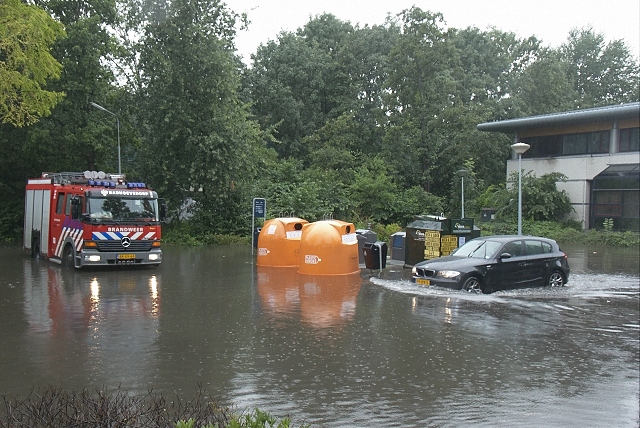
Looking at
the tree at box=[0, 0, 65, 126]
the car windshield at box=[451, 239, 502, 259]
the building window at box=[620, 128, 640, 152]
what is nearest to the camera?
the building window at box=[620, 128, 640, 152]

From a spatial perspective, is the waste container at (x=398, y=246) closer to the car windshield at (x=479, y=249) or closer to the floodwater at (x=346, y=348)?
the floodwater at (x=346, y=348)

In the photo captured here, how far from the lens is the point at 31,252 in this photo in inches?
931

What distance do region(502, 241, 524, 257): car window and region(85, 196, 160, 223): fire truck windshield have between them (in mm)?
10123

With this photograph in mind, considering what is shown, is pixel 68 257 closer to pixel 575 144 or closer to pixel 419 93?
pixel 575 144

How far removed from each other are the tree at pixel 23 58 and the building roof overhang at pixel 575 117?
Answer: 14.1 metres

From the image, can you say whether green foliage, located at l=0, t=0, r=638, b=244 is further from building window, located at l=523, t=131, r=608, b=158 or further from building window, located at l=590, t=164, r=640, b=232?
building window, located at l=590, t=164, r=640, b=232

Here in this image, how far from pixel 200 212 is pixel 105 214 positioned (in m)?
13.9

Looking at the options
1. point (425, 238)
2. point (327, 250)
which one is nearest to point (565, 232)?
point (425, 238)

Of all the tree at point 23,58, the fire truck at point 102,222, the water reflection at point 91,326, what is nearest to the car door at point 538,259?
the water reflection at point 91,326

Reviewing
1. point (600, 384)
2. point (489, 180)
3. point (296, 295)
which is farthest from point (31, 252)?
point (489, 180)

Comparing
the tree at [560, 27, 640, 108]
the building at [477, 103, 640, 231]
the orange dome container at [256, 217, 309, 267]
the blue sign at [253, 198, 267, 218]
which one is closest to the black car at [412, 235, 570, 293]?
the tree at [560, 27, 640, 108]

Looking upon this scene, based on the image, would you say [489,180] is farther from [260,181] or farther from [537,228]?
[537,228]

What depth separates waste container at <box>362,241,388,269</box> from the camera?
20.3 meters

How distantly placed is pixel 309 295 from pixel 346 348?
5.46 m
